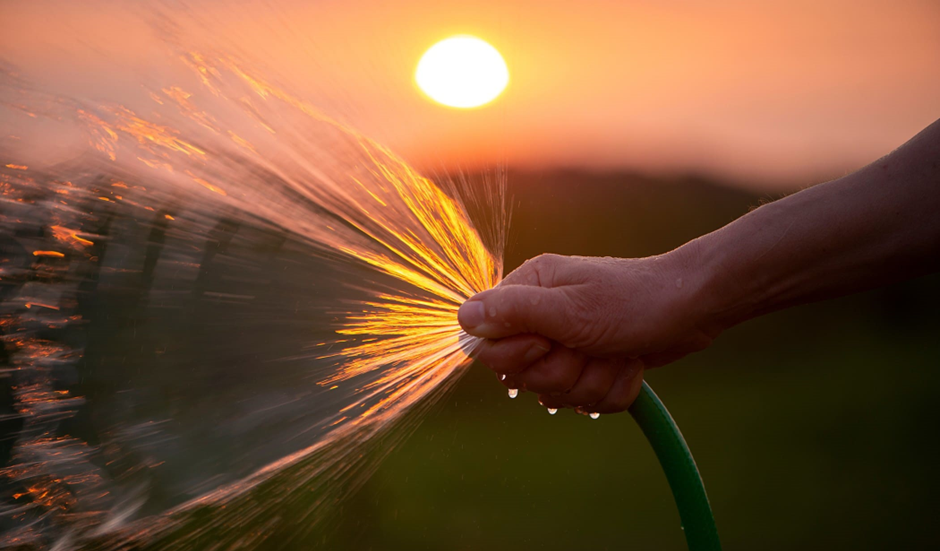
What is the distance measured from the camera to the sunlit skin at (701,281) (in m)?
1.64

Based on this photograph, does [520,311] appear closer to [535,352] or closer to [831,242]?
[535,352]

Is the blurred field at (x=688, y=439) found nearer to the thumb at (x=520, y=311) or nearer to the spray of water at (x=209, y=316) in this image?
the spray of water at (x=209, y=316)

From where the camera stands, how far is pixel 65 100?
1908 mm

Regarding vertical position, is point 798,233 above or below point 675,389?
above

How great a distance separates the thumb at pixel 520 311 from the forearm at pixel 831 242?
1.27 ft

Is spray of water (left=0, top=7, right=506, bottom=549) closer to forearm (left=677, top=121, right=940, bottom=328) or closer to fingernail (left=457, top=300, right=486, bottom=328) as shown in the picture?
fingernail (left=457, top=300, right=486, bottom=328)

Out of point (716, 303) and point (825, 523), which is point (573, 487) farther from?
point (716, 303)

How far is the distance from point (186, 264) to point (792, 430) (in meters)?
6.62

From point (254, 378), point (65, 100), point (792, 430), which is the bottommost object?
point (792, 430)

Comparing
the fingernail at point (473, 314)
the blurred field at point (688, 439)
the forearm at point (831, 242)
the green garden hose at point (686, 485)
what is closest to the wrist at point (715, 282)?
the forearm at point (831, 242)

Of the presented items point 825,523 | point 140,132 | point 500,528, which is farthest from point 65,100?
point 825,523

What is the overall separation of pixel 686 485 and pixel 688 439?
5.20 m

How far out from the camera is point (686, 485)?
69.3 inches

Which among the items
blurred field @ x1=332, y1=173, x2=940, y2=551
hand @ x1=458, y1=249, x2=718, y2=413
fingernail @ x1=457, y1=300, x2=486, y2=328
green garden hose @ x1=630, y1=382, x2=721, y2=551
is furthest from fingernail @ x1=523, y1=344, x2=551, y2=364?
blurred field @ x1=332, y1=173, x2=940, y2=551
